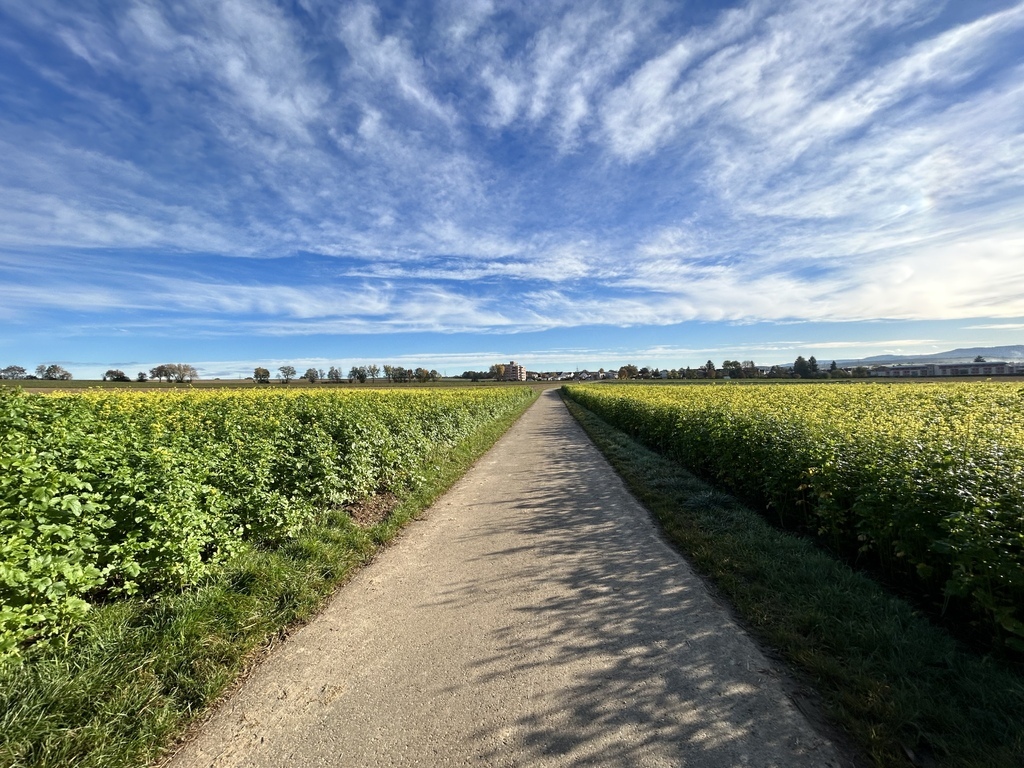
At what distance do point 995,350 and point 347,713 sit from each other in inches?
6103

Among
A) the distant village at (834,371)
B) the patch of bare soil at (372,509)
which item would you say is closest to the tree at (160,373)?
the patch of bare soil at (372,509)

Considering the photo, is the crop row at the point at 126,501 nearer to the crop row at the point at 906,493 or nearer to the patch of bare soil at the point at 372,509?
the patch of bare soil at the point at 372,509

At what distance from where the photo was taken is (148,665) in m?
2.88

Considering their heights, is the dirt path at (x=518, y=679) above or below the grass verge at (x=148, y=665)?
below

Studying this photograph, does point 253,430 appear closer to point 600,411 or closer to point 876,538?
point 876,538

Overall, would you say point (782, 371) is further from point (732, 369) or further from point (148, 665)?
point (148, 665)

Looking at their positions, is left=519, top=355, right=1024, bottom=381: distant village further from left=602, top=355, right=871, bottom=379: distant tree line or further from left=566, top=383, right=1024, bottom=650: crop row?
left=566, top=383, right=1024, bottom=650: crop row

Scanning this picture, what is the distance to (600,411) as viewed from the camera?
25719 mm

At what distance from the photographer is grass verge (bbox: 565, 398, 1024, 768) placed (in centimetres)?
234

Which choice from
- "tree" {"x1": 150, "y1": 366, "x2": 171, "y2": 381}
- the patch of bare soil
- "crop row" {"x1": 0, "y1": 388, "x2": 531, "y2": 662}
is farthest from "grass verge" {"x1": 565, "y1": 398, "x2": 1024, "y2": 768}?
"tree" {"x1": 150, "y1": 366, "x2": 171, "y2": 381}

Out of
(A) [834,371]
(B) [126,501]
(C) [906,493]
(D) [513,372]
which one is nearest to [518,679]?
(B) [126,501]

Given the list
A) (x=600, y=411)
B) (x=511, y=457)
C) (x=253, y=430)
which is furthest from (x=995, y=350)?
(x=253, y=430)

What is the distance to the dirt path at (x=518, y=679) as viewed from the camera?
242 centimetres

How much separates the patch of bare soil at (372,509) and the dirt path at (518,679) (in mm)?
1470
